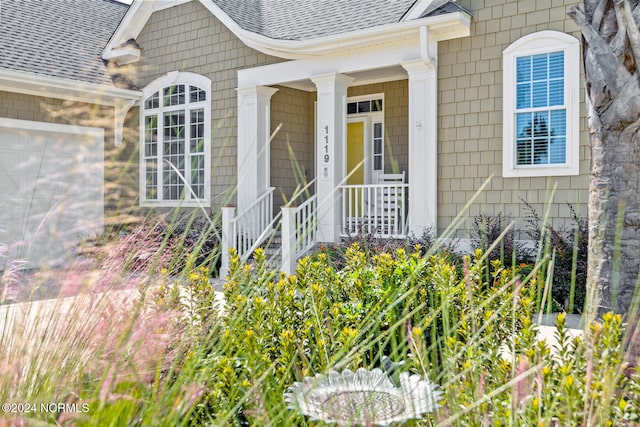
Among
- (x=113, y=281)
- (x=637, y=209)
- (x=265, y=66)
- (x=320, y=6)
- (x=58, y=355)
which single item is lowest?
(x=58, y=355)

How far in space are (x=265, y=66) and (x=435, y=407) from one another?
29.4ft

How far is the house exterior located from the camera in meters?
8.12

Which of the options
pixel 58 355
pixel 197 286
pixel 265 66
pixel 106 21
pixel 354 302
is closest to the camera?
pixel 58 355

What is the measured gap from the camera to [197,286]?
3.29 m

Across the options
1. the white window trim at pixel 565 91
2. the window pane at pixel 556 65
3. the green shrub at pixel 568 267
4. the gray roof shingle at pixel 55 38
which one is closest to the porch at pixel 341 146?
the white window trim at pixel 565 91

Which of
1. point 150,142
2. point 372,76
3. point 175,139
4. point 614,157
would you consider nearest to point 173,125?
point 175,139

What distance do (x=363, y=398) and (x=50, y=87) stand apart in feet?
33.7

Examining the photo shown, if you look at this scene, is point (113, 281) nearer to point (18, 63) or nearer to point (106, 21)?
point (18, 63)

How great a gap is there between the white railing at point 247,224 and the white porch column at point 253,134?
0.75ft

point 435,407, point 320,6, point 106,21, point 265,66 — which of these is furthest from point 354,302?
point 106,21

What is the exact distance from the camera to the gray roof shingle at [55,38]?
11266 mm

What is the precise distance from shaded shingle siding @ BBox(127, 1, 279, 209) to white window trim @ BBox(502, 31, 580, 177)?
4.01 m

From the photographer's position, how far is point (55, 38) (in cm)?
1259

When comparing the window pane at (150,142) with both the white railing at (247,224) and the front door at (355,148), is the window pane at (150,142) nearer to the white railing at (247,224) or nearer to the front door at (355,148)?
the white railing at (247,224)
